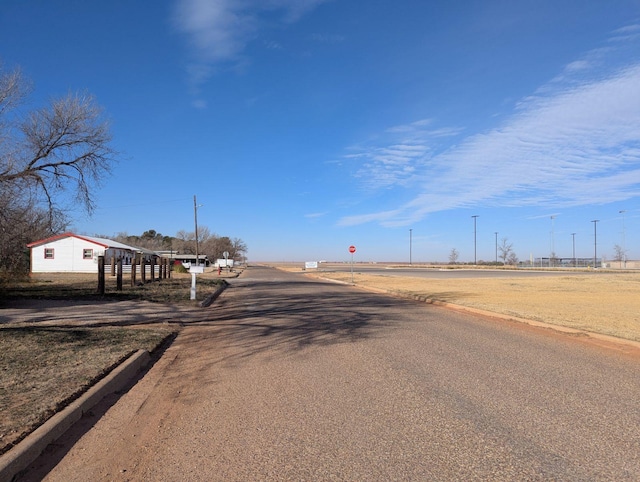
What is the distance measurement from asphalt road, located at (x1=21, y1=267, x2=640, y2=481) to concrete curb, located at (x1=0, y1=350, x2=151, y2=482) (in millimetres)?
134

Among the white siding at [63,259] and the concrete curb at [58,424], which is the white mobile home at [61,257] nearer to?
the white siding at [63,259]

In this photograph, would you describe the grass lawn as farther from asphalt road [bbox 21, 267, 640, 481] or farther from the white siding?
the white siding

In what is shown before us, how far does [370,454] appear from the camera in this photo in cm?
407

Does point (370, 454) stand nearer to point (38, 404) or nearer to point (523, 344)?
point (38, 404)

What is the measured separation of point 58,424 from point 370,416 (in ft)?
10.1

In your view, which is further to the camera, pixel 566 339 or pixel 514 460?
pixel 566 339

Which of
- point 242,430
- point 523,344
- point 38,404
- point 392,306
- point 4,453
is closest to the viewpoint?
point 4,453

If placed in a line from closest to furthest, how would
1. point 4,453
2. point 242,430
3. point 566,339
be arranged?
point 4,453 < point 242,430 < point 566,339

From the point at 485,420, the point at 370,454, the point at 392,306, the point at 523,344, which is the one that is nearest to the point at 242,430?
the point at 370,454

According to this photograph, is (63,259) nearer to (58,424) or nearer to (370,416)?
(58,424)

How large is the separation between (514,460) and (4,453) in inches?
162

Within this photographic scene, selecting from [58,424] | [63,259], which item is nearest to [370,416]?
[58,424]

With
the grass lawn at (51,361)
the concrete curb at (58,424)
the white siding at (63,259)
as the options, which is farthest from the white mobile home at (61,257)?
the concrete curb at (58,424)

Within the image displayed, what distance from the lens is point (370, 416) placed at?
505cm
